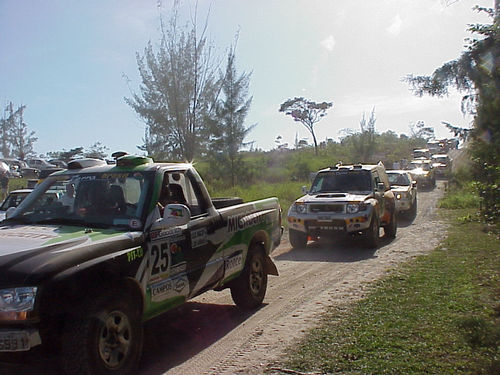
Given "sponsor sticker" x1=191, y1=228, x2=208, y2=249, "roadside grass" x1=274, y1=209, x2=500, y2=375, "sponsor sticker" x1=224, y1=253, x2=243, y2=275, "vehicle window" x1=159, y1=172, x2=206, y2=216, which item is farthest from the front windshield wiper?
"roadside grass" x1=274, y1=209, x2=500, y2=375

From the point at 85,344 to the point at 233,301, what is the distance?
351 cm

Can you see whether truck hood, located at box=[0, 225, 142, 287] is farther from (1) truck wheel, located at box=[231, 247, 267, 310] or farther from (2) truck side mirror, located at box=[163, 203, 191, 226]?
(1) truck wheel, located at box=[231, 247, 267, 310]

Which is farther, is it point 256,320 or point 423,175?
point 423,175

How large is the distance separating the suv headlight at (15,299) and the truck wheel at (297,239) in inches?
345

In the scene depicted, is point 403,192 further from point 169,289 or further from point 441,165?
point 441,165

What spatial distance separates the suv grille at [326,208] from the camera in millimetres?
11633

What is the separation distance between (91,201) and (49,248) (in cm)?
128

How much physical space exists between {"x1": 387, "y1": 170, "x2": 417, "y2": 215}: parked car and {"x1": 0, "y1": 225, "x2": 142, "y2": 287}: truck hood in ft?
46.7

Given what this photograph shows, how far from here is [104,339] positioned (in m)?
4.11

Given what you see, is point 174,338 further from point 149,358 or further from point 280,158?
point 280,158

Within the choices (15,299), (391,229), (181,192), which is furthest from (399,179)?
(15,299)

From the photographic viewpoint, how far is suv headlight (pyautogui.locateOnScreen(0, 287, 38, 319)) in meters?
3.63

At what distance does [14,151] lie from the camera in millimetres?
48844

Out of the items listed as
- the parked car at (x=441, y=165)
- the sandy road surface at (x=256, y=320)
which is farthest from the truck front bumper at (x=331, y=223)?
the parked car at (x=441, y=165)
